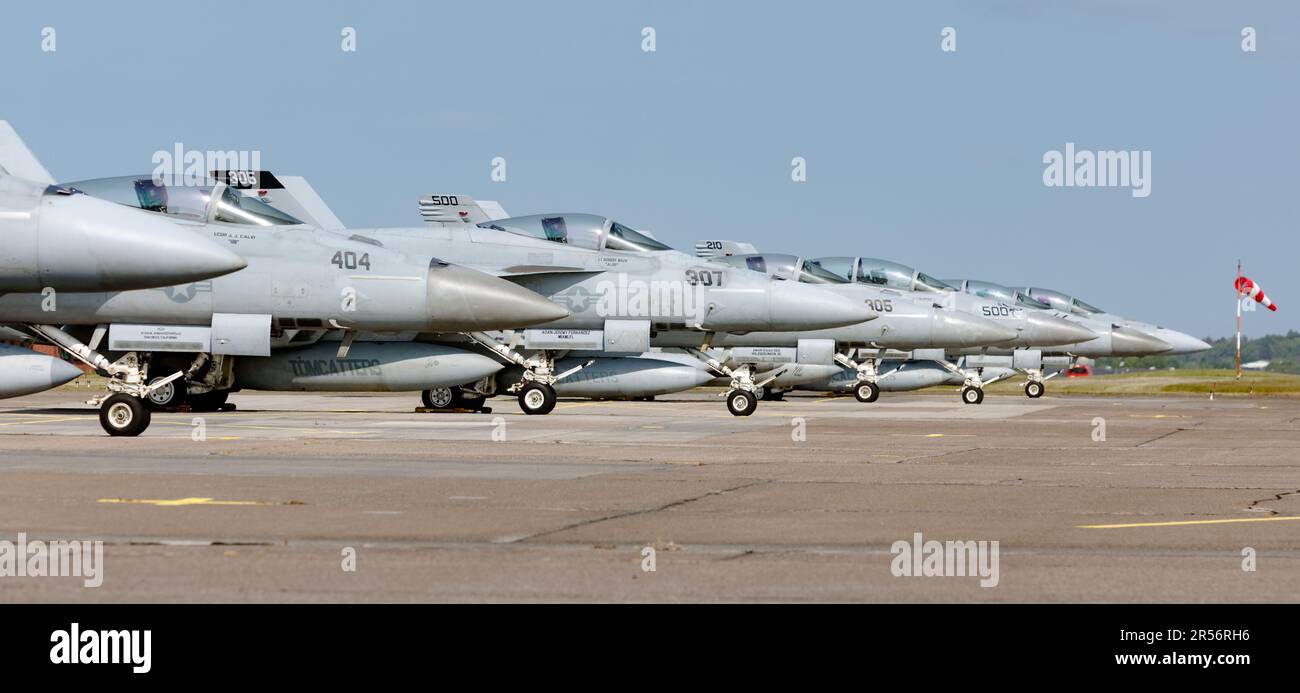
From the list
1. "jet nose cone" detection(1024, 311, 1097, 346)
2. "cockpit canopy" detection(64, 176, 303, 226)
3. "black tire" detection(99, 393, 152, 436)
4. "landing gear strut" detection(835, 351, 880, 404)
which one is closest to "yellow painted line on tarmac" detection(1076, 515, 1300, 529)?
"black tire" detection(99, 393, 152, 436)

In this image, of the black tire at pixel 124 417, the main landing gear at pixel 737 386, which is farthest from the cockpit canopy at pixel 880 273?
the black tire at pixel 124 417

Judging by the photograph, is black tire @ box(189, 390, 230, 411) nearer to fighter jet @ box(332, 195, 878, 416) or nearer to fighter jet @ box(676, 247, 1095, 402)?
fighter jet @ box(332, 195, 878, 416)

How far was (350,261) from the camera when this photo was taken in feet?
72.8

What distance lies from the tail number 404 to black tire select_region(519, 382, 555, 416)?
17.2 ft

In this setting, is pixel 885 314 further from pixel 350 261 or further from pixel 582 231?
pixel 350 261

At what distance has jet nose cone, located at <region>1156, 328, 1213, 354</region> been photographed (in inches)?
2125

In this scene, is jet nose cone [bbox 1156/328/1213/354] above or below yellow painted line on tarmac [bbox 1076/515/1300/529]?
above

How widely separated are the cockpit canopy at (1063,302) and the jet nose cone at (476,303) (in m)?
31.9

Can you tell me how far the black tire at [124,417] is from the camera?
18109 mm

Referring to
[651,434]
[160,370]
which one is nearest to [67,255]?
[651,434]

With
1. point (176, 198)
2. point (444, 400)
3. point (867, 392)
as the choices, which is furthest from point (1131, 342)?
point (176, 198)

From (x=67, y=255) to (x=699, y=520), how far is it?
27.4 ft
